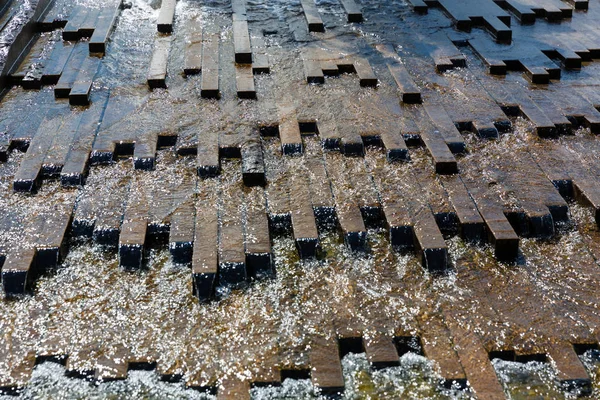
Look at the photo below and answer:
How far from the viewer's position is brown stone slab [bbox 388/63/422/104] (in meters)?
4.79

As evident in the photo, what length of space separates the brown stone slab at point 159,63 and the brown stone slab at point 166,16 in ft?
0.42

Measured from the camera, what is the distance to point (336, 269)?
3482 millimetres

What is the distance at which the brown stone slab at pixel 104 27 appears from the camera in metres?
5.47

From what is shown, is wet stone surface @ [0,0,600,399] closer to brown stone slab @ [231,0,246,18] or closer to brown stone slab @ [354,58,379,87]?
brown stone slab @ [354,58,379,87]

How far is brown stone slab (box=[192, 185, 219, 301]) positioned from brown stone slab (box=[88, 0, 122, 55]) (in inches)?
85.5

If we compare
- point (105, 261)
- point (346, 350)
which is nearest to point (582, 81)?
point (346, 350)

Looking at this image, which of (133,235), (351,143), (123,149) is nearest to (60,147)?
(123,149)

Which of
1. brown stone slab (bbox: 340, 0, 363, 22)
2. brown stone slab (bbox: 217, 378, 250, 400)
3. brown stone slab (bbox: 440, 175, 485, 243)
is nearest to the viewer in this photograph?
brown stone slab (bbox: 217, 378, 250, 400)

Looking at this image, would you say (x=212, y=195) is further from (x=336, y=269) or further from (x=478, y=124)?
(x=478, y=124)

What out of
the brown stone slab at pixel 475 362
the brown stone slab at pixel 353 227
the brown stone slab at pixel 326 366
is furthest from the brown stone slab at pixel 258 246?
the brown stone slab at pixel 475 362

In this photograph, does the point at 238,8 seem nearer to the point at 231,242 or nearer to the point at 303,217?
the point at 303,217

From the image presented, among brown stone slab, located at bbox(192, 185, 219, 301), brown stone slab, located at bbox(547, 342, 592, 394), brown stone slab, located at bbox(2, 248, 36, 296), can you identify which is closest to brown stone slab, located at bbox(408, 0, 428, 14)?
brown stone slab, located at bbox(192, 185, 219, 301)

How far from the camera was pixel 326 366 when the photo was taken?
294cm

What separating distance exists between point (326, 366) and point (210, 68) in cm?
293
